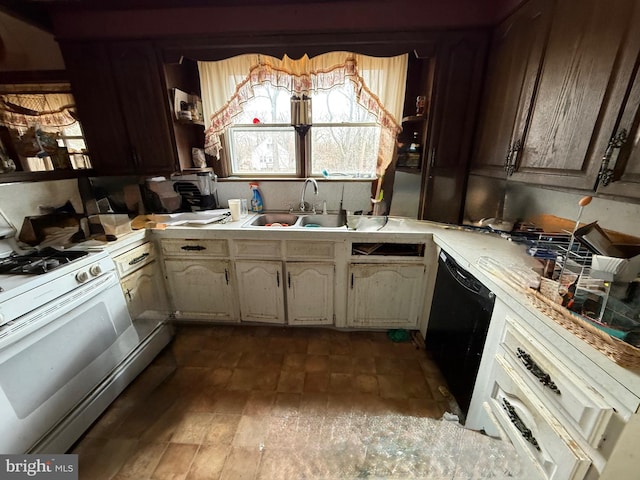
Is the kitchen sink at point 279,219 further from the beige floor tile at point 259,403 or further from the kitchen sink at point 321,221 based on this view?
the beige floor tile at point 259,403

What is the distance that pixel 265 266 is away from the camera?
1.88 metres

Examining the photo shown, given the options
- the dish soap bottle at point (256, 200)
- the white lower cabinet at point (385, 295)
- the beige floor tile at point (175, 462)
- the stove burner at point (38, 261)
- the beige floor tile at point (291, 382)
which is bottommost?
the beige floor tile at point (175, 462)

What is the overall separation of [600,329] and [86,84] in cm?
303

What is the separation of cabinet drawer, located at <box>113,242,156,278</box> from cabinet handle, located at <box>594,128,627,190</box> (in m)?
2.33

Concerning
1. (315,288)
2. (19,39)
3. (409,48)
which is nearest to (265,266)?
(315,288)

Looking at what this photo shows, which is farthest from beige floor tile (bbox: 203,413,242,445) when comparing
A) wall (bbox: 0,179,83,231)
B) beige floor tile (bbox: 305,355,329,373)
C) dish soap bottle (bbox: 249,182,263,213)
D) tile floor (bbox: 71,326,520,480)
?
wall (bbox: 0,179,83,231)

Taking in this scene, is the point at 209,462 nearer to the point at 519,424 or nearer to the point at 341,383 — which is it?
the point at 341,383

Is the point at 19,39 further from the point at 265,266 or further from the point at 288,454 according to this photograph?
the point at 288,454

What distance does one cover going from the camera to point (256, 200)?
2277 mm

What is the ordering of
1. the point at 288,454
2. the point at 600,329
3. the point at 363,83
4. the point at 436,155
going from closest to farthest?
the point at 600,329 < the point at 288,454 < the point at 436,155 < the point at 363,83

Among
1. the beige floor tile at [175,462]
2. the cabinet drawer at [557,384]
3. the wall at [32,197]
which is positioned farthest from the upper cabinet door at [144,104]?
the cabinet drawer at [557,384]

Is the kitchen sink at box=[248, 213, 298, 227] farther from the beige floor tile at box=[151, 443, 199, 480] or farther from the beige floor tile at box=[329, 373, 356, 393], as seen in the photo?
the beige floor tile at box=[151, 443, 199, 480]

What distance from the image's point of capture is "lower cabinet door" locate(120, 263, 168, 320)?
1.62 m

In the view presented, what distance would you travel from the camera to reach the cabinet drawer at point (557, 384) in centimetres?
64
